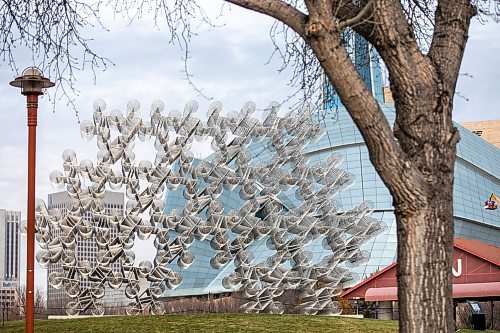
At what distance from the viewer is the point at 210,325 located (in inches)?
904

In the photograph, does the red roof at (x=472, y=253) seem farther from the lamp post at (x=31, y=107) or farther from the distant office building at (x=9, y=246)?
the distant office building at (x=9, y=246)

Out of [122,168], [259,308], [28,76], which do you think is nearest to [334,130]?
[259,308]

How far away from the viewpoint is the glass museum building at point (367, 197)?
5074 centimetres

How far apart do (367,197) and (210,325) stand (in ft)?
120

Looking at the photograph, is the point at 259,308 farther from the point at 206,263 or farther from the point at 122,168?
the point at 206,263

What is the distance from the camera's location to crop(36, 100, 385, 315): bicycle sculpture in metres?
30.7

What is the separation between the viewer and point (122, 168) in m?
30.6

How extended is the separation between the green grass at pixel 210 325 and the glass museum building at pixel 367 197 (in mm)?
17756

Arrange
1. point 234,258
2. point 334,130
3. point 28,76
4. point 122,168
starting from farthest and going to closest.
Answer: point 334,130, point 234,258, point 122,168, point 28,76

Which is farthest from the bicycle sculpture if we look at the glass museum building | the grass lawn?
the glass museum building

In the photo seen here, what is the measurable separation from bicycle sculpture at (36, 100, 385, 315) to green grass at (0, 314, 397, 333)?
603 cm

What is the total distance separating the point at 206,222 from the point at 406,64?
26.2 metres

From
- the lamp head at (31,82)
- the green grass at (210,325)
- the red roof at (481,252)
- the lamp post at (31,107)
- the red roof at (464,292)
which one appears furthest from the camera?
the red roof at (481,252)

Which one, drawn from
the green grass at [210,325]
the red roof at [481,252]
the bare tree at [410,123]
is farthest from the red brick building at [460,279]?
the bare tree at [410,123]
